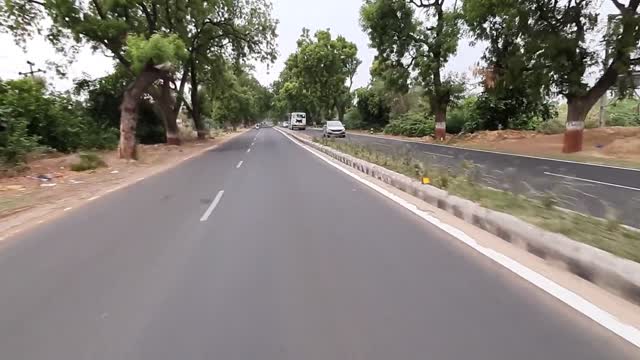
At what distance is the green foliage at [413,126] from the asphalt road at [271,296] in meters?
43.6

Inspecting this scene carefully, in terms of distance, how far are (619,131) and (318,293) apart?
31.7 meters

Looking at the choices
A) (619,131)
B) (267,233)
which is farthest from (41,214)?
(619,131)

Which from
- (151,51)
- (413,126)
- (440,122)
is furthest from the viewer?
(413,126)

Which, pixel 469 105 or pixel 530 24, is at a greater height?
pixel 530 24

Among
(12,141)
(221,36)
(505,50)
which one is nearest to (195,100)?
(221,36)

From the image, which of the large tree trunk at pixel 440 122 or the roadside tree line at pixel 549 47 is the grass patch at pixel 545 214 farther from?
the large tree trunk at pixel 440 122

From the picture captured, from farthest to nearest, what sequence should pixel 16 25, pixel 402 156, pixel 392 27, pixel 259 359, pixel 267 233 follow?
pixel 392 27 → pixel 16 25 → pixel 402 156 → pixel 267 233 → pixel 259 359

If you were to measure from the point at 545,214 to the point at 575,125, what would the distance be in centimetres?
2295

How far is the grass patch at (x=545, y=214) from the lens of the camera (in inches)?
249

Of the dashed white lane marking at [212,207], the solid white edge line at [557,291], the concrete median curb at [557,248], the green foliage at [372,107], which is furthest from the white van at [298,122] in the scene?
the solid white edge line at [557,291]

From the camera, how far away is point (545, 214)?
8070mm

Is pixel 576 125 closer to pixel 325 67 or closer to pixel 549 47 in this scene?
pixel 549 47

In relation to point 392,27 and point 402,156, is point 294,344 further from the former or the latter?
point 392,27

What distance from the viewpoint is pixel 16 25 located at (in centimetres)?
2811
